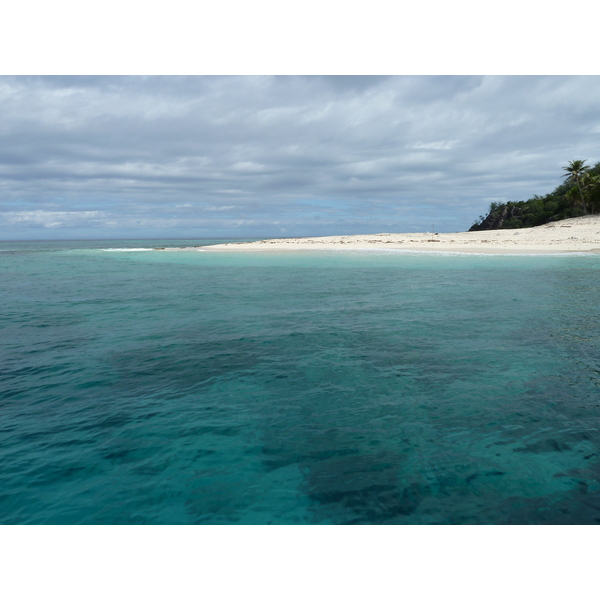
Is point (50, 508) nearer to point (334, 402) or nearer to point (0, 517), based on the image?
point (0, 517)

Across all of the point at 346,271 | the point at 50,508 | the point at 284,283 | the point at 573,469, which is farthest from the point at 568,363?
the point at 346,271

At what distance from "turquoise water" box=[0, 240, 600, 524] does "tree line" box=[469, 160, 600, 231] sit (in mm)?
64682

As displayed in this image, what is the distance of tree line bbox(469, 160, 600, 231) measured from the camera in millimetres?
65750

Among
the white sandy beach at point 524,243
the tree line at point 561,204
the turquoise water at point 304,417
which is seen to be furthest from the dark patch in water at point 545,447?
the tree line at point 561,204

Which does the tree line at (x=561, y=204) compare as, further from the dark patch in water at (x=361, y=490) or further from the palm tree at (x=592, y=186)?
the dark patch in water at (x=361, y=490)

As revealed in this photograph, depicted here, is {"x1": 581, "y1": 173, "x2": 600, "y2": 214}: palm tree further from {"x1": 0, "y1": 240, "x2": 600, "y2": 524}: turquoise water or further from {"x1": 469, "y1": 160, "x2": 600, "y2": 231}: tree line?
{"x1": 0, "y1": 240, "x2": 600, "y2": 524}: turquoise water

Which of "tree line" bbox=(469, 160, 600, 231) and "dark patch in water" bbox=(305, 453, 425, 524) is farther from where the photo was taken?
"tree line" bbox=(469, 160, 600, 231)

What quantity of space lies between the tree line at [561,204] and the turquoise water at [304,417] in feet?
212

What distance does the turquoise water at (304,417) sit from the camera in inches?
217

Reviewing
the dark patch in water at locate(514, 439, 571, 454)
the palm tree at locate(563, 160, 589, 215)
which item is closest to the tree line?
the palm tree at locate(563, 160, 589, 215)

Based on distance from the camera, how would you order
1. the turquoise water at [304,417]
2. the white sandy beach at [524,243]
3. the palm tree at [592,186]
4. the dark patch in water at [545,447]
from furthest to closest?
the palm tree at [592,186] → the white sandy beach at [524,243] → the dark patch in water at [545,447] → the turquoise water at [304,417]

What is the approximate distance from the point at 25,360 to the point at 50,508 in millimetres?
7431

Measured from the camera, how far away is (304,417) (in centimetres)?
776

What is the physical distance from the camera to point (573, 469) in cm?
608
